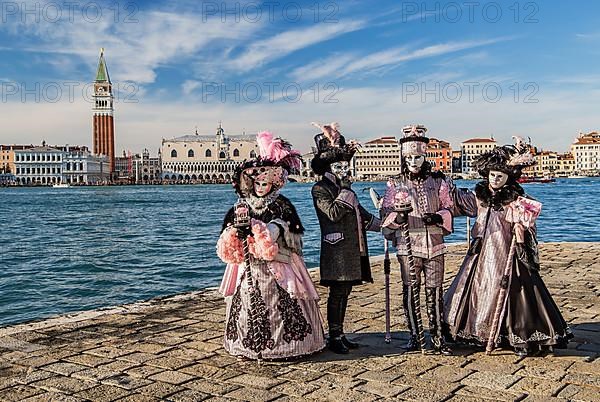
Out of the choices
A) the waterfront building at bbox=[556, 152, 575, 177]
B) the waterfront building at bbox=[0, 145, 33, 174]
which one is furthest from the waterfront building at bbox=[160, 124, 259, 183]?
the waterfront building at bbox=[556, 152, 575, 177]

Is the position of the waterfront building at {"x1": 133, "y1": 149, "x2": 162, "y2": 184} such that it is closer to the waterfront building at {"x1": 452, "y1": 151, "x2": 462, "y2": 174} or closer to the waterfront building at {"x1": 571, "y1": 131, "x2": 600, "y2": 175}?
the waterfront building at {"x1": 452, "y1": 151, "x2": 462, "y2": 174}

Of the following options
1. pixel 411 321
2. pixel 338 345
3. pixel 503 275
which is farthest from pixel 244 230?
pixel 503 275

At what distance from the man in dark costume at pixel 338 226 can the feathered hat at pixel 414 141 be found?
40cm

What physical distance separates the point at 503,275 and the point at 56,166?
14564 centimetres

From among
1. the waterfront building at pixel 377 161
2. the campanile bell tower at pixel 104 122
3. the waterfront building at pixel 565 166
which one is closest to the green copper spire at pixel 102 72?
the campanile bell tower at pixel 104 122

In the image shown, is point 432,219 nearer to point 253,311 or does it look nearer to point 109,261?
point 253,311

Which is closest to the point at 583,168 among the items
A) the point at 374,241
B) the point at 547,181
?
the point at 547,181

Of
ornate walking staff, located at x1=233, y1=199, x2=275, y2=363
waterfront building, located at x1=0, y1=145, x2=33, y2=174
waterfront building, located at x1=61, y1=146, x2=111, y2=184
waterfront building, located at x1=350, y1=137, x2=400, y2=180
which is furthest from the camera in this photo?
waterfront building, located at x1=350, y1=137, x2=400, y2=180

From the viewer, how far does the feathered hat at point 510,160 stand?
5293mm

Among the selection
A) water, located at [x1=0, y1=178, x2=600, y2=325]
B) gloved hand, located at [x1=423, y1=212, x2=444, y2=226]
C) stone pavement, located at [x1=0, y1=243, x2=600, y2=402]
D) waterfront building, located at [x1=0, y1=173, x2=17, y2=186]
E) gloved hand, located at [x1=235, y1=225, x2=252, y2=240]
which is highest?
waterfront building, located at [x1=0, y1=173, x2=17, y2=186]

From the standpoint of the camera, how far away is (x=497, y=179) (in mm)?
5316

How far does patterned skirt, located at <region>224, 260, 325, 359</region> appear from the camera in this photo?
4.99 meters

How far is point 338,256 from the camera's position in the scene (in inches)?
205

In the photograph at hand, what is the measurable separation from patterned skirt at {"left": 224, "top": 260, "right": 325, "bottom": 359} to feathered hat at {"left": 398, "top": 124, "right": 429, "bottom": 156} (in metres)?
1.40
